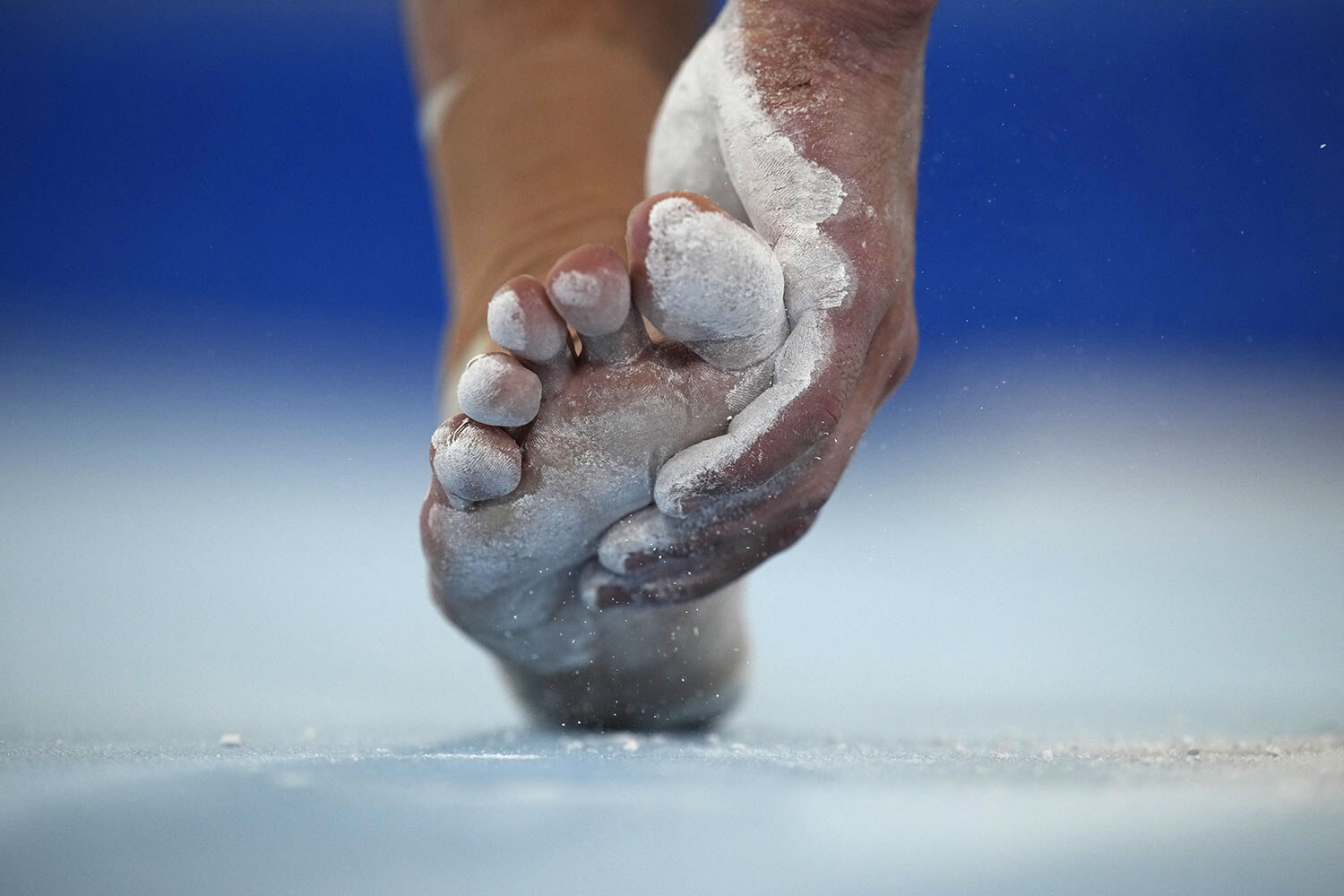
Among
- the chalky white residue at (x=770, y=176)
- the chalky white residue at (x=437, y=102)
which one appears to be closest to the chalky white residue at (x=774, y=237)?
the chalky white residue at (x=770, y=176)

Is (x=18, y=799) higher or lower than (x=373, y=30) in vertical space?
lower

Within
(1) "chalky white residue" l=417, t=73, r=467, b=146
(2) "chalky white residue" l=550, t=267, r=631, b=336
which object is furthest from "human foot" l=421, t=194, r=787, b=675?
(1) "chalky white residue" l=417, t=73, r=467, b=146

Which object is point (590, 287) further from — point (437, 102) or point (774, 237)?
point (437, 102)

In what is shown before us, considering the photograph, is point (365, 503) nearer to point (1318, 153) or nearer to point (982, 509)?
point (982, 509)

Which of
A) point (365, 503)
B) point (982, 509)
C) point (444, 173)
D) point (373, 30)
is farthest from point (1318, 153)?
point (373, 30)

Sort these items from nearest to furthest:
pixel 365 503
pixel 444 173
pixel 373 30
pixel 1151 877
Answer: pixel 1151 877
pixel 444 173
pixel 365 503
pixel 373 30

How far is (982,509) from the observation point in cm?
61

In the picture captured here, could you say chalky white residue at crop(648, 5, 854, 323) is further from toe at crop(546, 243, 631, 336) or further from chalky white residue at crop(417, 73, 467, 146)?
chalky white residue at crop(417, 73, 467, 146)

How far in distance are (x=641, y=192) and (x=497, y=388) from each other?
36 centimetres

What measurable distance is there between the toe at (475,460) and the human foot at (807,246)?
56 millimetres

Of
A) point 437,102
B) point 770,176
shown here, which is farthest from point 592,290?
point 437,102

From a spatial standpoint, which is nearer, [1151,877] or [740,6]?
[1151,877]

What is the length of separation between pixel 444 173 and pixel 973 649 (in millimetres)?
492

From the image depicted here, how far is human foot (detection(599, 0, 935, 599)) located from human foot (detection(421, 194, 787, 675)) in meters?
0.01
